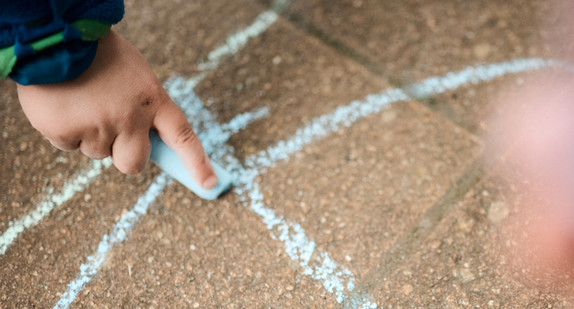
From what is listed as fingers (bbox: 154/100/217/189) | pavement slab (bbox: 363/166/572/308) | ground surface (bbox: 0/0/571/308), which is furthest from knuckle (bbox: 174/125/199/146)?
pavement slab (bbox: 363/166/572/308)

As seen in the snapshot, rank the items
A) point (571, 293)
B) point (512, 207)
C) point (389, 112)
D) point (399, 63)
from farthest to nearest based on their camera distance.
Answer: point (399, 63)
point (389, 112)
point (512, 207)
point (571, 293)

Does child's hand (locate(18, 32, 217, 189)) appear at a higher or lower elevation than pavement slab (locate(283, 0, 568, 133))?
higher

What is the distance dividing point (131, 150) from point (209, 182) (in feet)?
0.73

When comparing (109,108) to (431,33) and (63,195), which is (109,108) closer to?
(63,195)

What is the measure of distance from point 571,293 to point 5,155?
1.55m

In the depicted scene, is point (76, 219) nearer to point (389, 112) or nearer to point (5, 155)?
point (5, 155)

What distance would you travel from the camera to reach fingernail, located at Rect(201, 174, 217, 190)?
1.17m

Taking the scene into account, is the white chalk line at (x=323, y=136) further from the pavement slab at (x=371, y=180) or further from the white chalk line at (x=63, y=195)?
the white chalk line at (x=63, y=195)

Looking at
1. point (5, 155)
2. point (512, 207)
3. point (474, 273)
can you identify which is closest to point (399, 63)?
point (512, 207)

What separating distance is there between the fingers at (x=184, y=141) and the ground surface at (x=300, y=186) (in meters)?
0.15

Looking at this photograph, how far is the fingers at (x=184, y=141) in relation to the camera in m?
1.04

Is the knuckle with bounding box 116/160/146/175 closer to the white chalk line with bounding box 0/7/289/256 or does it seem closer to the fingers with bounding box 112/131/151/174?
the fingers with bounding box 112/131/151/174

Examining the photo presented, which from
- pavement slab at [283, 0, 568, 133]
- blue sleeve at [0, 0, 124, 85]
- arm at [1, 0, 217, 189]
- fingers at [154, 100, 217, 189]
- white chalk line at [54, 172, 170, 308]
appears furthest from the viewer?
pavement slab at [283, 0, 568, 133]

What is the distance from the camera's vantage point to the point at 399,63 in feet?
5.11
